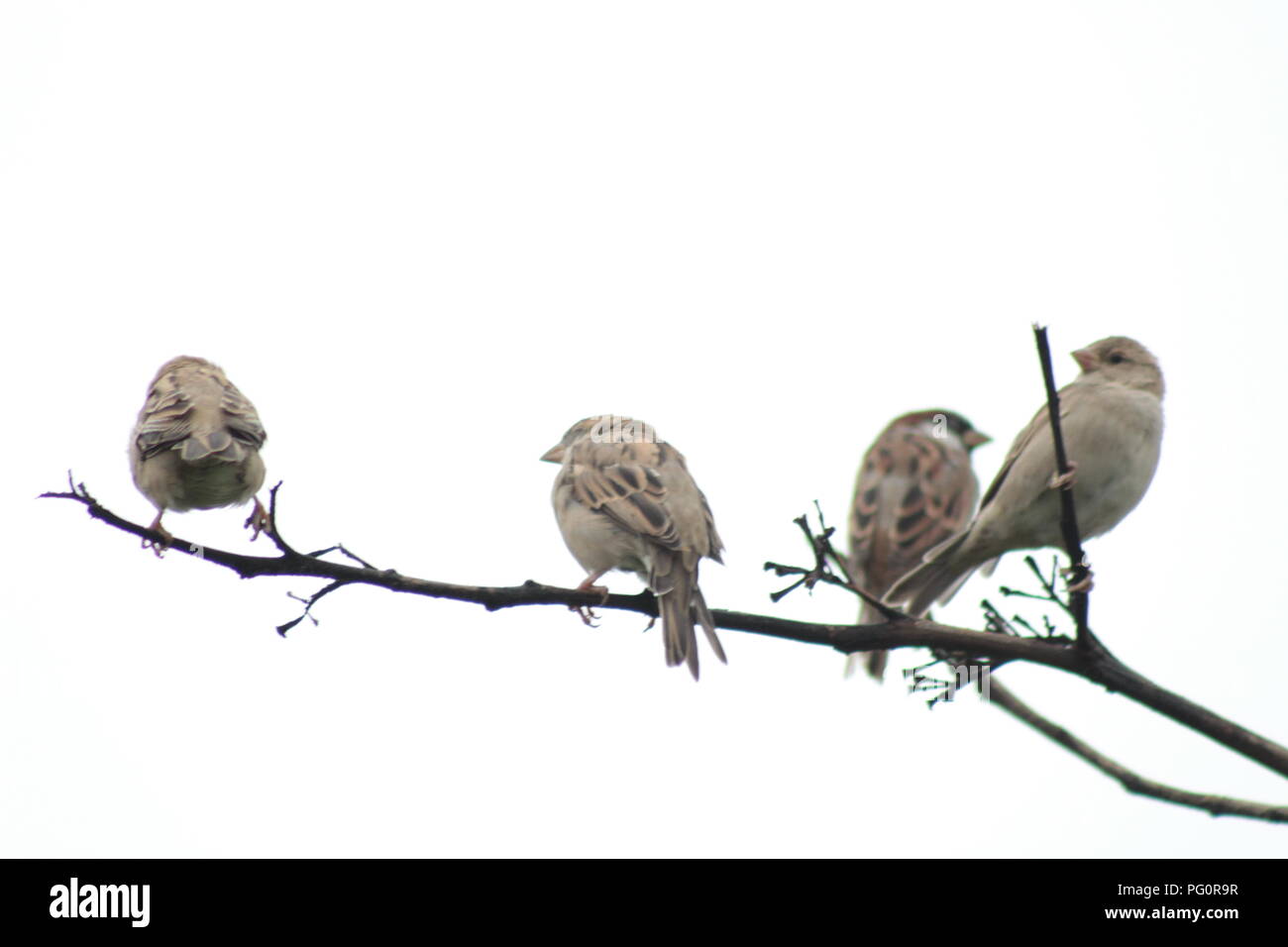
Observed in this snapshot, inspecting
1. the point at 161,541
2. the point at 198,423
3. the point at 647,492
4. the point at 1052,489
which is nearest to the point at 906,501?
the point at 1052,489

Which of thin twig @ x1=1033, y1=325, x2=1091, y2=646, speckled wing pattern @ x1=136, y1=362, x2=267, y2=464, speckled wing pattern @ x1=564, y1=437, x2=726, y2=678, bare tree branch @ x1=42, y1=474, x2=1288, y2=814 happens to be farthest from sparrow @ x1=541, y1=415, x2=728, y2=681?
speckled wing pattern @ x1=136, y1=362, x2=267, y2=464

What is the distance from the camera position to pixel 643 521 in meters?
6.78

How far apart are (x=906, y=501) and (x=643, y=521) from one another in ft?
21.3

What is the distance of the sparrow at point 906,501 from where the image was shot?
1248cm

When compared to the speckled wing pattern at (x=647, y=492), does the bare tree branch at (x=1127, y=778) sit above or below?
below

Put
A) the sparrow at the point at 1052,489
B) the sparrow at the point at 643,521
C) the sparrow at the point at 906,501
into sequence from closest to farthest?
the sparrow at the point at 643,521
the sparrow at the point at 1052,489
the sparrow at the point at 906,501

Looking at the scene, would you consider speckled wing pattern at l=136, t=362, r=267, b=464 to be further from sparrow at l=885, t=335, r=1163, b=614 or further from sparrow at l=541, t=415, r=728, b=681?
sparrow at l=885, t=335, r=1163, b=614

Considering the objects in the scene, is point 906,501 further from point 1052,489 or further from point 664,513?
point 664,513

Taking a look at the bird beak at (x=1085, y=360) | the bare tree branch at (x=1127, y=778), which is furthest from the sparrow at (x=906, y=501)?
the bare tree branch at (x=1127, y=778)

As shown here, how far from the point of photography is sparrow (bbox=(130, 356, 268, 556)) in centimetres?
670

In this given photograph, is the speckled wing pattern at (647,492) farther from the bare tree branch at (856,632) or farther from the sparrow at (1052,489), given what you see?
the bare tree branch at (856,632)

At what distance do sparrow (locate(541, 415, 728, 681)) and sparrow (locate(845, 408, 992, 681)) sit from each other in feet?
16.3

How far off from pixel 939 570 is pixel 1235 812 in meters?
2.75

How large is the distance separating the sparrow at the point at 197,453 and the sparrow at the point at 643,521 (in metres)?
1.64
